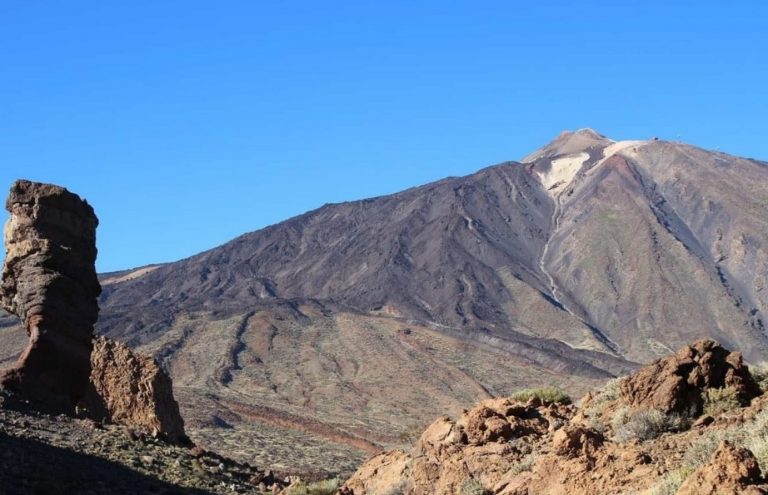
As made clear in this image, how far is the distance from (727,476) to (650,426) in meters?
4.74

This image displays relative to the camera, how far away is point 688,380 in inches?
519

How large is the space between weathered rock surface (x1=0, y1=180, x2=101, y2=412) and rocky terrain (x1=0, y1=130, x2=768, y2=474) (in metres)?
12.7

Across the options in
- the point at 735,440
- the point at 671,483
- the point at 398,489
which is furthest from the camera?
the point at 398,489

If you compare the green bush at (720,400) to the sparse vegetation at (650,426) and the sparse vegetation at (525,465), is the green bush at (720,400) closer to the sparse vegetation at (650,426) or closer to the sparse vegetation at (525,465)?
the sparse vegetation at (650,426)

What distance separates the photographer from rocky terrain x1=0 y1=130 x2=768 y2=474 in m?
59.1

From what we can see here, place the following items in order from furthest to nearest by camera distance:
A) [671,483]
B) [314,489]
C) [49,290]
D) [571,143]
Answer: [571,143] → [49,290] → [314,489] → [671,483]

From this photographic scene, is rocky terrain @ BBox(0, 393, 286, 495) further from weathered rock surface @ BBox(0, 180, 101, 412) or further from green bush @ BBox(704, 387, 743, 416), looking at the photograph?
green bush @ BBox(704, 387, 743, 416)

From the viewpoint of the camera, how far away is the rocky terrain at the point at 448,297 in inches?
2328

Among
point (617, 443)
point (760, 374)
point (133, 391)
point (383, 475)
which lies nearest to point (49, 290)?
point (133, 391)

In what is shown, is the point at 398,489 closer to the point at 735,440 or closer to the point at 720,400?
the point at 720,400

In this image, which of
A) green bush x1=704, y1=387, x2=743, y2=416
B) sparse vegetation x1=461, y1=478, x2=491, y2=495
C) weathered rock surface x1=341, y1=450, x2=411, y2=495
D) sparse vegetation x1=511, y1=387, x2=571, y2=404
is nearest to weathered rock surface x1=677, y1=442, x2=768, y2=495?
sparse vegetation x1=461, y1=478, x2=491, y2=495

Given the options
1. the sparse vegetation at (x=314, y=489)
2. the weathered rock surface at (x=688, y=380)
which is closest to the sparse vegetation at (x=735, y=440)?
the weathered rock surface at (x=688, y=380)

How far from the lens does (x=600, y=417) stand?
14.2 metres

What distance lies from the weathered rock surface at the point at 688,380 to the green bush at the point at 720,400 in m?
0.09
